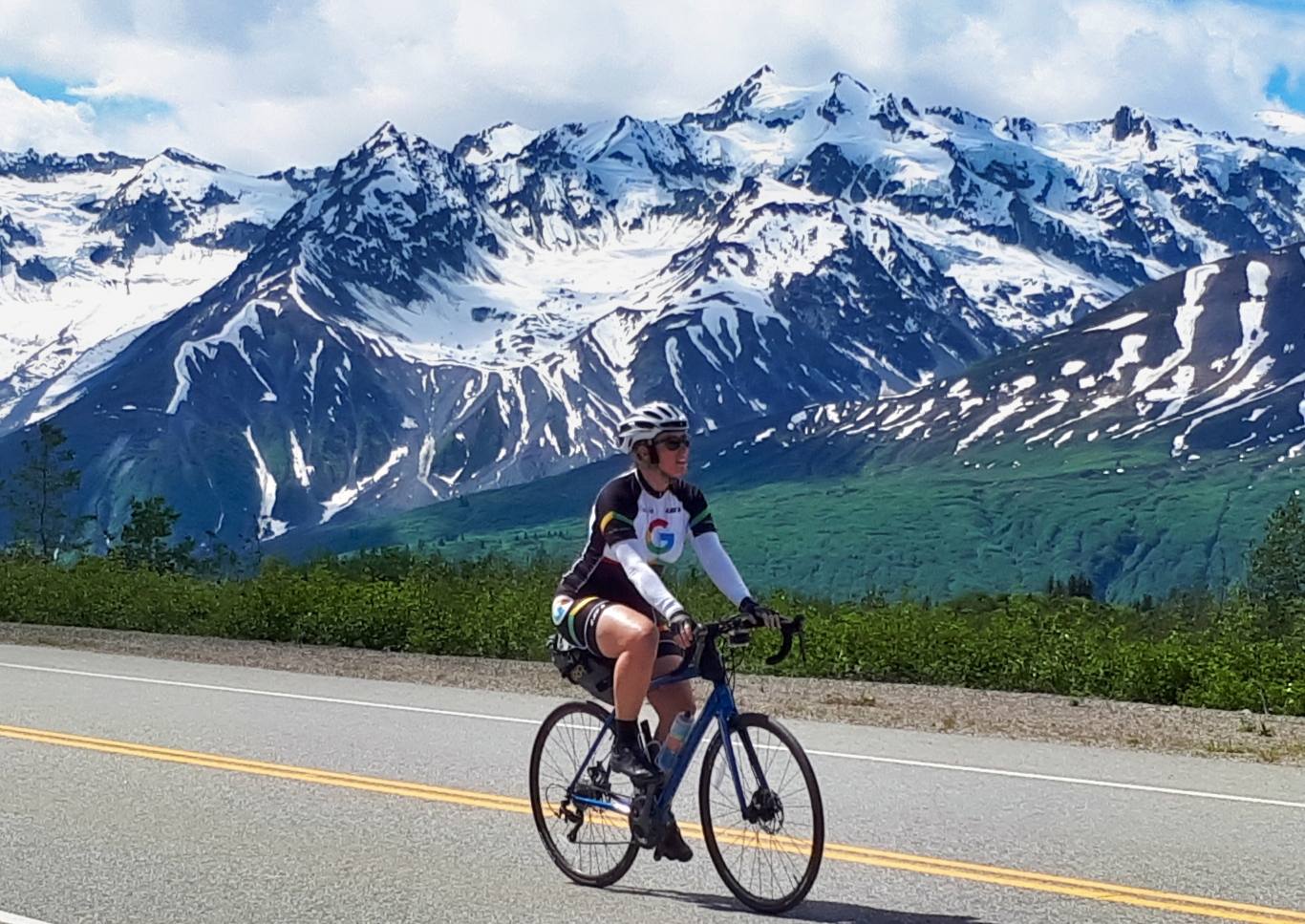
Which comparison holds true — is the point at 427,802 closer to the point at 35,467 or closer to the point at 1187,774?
the point at 1187,774

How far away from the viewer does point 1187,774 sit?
1208 cm

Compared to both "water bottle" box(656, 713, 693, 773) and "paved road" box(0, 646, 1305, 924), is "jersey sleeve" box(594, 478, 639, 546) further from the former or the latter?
"paved road" box(0, 646, 1305, 924)

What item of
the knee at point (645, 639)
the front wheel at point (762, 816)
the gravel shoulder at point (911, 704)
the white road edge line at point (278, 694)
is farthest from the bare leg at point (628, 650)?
A: the gravel shoulder at point (911, 704)

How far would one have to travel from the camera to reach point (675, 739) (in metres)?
8.15

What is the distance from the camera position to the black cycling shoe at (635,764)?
321 inches

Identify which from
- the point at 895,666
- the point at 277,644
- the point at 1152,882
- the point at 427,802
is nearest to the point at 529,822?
the point at 427,802

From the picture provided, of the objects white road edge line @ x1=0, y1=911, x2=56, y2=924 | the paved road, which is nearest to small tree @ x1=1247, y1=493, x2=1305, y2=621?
the paved road

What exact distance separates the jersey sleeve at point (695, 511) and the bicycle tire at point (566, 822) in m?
1.11

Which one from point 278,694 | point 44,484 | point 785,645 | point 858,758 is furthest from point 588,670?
point 44,484

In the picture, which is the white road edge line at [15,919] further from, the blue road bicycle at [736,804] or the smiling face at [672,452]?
the smiling face at [672,452]

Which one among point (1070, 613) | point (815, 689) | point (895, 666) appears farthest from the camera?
point (1070, 613)

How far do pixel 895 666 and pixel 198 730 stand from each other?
8.58 metres

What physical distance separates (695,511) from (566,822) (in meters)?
1.82

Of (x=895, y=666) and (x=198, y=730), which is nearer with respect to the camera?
(x=198, y=730)
